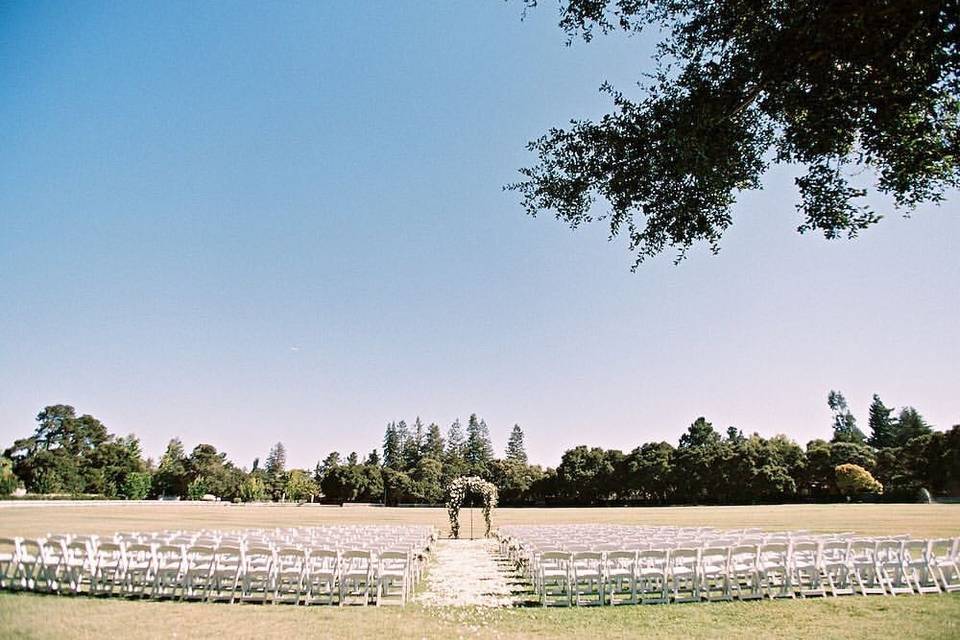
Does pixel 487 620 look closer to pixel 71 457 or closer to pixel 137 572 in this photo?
pixel 137 572

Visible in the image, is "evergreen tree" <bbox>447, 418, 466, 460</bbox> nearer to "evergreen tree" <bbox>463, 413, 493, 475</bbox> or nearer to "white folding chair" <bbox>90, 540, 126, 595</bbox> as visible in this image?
"evergreen tree" <bbox>463, 413, 493, 475</bbox>

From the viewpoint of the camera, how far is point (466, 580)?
12.9 meters

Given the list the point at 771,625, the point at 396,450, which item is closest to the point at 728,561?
the point at 771,625

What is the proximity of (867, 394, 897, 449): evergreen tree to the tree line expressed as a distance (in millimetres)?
182

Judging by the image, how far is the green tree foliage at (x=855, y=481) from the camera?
6038 cm

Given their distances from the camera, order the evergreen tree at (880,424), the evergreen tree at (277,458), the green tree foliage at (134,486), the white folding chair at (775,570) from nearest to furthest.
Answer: the white folding chair at (775,570) < the green tree foliage at (134,486) < the evergreen tree at (880,424) < the evergreen tree at (277,458)

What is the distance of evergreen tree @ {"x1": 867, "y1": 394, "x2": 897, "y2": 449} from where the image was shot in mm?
96775

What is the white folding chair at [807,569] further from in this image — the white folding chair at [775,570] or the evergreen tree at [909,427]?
the evergreen tree at [909,427]

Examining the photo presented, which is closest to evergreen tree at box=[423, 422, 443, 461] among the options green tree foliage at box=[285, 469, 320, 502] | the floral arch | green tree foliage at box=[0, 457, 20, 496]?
green tree foliage at box=[285, 469, 320, 502]

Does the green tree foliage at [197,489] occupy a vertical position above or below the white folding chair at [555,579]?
Result: below

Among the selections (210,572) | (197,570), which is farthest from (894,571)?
(197,570)

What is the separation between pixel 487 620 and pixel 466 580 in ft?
16.1

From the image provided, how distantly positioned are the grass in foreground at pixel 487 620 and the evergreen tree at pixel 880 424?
355ft

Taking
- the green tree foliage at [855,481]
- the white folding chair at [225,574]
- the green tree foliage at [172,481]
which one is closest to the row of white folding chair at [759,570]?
the white folding chair at [225,574]
